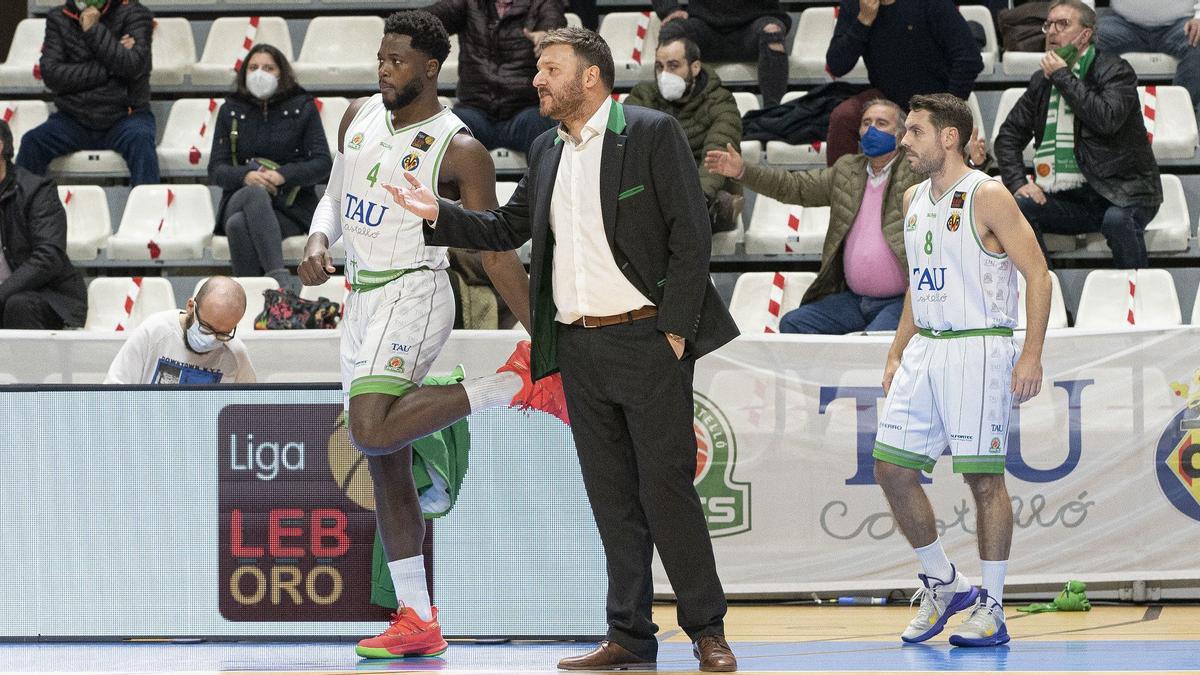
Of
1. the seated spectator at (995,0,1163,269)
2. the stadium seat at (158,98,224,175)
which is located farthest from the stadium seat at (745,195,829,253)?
the stadium seat at (158,98,224,175)

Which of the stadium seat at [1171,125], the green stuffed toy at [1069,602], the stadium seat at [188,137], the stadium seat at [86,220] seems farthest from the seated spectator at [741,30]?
the green stuffed toy at [1069,602]

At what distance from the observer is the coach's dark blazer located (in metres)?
4.82

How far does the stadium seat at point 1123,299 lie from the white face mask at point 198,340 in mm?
4704

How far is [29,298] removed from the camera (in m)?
9.06

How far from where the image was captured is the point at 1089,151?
905 centimetres

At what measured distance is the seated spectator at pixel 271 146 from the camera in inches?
386

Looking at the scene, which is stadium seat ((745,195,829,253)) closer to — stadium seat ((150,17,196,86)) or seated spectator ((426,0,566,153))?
seated spectator ((426,0,566,153))

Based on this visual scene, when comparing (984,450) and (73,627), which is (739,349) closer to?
(984,450)

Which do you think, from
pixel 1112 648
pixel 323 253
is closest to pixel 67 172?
pixel 323 253

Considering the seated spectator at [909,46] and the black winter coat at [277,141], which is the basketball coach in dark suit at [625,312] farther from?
the black winter coat at [277,141]

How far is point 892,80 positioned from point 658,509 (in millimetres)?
5704

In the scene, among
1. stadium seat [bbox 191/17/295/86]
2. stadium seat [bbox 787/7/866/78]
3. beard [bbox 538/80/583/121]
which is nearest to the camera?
beard [bbox 538/80/583/121]

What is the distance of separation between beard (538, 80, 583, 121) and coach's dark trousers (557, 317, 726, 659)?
69cm

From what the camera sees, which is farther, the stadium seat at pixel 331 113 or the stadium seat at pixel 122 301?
the stadium seat at pixel 331 113
